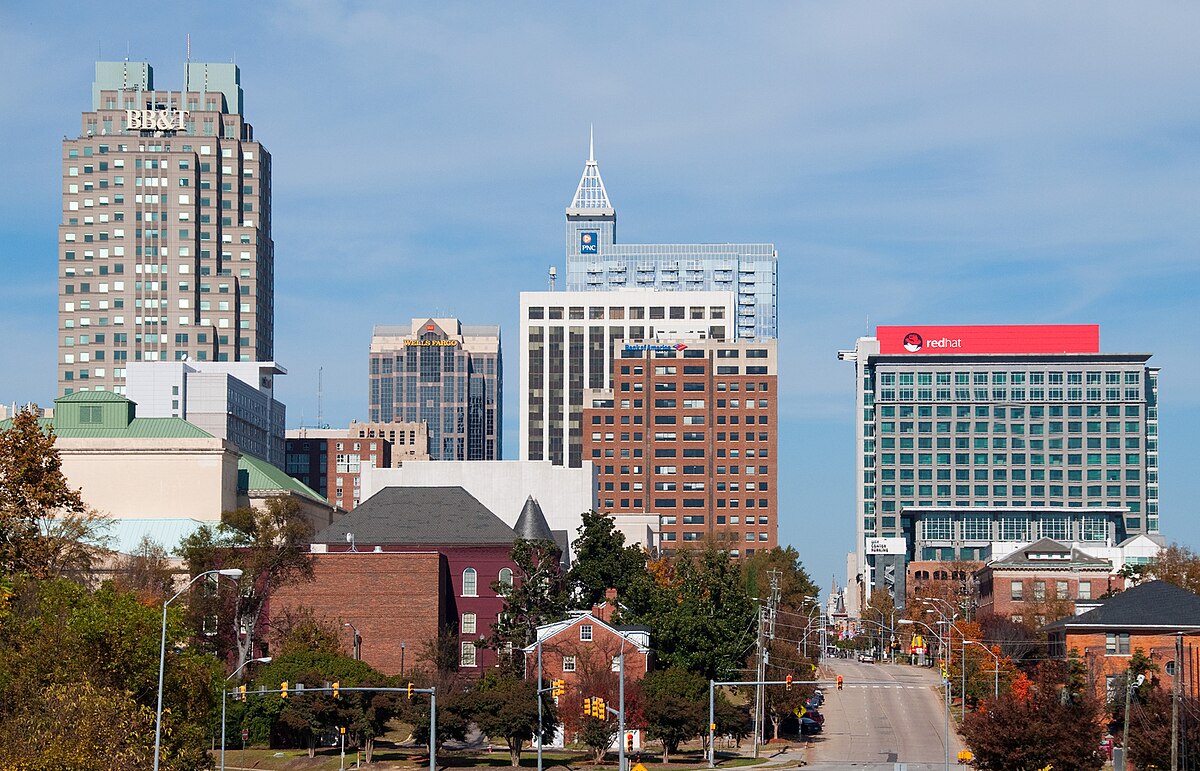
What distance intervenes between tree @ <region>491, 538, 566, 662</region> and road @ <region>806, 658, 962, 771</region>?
20967 millimetres

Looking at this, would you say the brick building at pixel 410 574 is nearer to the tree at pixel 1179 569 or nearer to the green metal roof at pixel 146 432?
the green metal roof at pixel 146 432

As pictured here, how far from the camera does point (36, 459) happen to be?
64.3 metres

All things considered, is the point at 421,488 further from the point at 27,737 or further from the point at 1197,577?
the point at 27,737

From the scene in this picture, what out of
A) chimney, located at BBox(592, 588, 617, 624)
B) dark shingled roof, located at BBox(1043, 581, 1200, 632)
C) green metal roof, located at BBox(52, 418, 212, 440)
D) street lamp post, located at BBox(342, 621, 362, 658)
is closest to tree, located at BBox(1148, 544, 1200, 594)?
dark shingled roof, located at BBox(1043, 581, 1200, 632)

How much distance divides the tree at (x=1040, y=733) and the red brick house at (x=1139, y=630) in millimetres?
22250

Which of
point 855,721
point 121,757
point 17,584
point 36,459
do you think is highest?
point 36,459

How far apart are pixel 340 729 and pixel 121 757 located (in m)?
41.8

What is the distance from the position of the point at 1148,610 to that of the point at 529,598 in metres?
42.1

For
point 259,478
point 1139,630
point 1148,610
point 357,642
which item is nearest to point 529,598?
point 357,642

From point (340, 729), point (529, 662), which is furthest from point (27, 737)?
point (529, 662)

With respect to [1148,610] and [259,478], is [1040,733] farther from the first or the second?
[259,478]

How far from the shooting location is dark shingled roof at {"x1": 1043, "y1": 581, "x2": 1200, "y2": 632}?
109375 mm

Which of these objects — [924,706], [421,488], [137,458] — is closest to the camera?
[924,706]

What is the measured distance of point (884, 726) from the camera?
4488 inches
